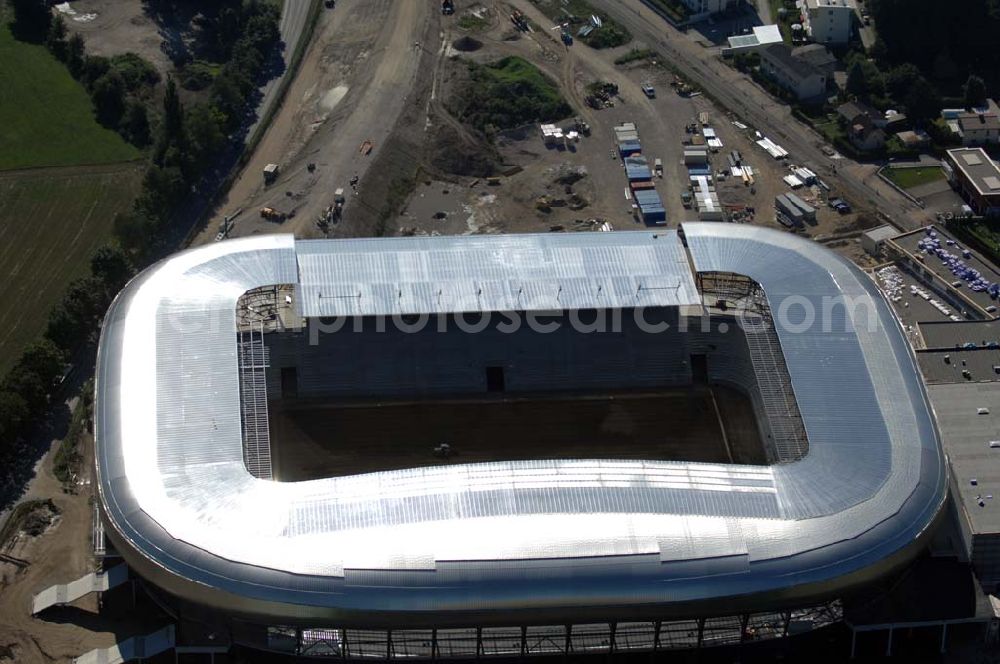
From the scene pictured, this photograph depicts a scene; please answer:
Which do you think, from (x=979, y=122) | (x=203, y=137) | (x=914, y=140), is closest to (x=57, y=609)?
(x=203, y=137)

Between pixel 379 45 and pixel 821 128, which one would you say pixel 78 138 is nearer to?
pixel 379 45

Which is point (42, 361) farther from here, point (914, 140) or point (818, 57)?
point (914, 140)

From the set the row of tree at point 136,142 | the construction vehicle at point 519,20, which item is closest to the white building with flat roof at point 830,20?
the construction vehicle at point 519,20

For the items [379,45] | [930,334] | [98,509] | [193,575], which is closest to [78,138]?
[379,45]

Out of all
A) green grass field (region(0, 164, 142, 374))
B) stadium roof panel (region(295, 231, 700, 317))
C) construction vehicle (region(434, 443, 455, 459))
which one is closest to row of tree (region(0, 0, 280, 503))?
green grass field (region(0, 164, 142, 374))

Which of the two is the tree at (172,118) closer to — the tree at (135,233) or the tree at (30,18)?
the tree at (135,233)
